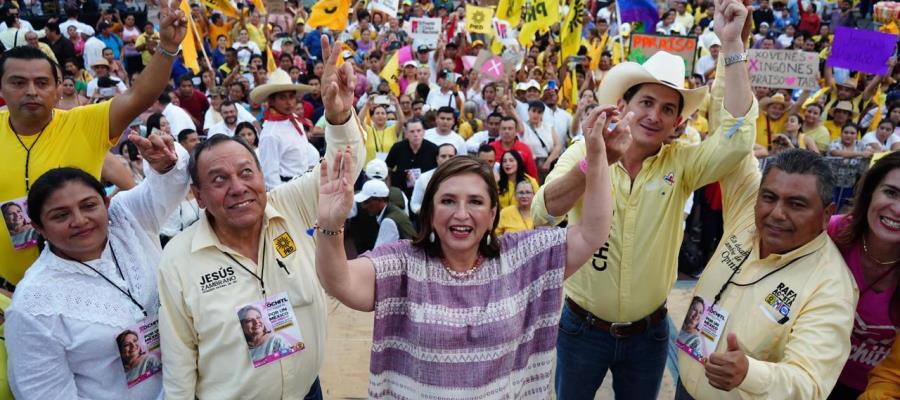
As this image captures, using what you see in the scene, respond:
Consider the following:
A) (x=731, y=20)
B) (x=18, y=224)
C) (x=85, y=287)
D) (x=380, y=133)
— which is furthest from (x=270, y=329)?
(x=380, y=133)

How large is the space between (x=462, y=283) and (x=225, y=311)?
0.84m

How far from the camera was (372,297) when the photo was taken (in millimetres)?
1949

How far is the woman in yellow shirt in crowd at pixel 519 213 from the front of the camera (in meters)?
5.73

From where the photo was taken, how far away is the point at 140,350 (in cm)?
225

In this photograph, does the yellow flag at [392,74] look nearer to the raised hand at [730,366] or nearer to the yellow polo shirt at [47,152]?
the yellow polo shirt at [47,152]

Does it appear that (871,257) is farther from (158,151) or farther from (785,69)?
(785,69)

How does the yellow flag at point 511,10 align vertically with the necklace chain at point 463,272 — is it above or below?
above

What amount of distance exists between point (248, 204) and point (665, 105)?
5.44 feet

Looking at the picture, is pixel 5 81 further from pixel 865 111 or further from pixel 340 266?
pixel 865 111

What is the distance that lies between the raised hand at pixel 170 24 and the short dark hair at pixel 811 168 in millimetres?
2355

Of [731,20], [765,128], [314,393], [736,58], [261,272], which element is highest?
[731,20]

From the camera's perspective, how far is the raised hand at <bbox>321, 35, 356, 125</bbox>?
2340 millimetres

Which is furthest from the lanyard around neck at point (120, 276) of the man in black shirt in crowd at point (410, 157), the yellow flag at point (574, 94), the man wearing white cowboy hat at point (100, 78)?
the yellow flag at point (574, 94)

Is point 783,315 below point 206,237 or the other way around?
below
